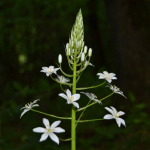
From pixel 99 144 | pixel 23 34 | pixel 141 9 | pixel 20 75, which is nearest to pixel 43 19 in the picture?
pixel 23 34

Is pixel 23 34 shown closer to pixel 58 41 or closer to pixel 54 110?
pixel 58 41

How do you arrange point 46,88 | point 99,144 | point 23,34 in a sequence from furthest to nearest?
1. point 23,34
2. point 99,144
3. point 46,88

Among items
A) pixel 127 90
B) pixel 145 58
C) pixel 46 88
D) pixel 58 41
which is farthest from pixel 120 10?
pixel 58 41

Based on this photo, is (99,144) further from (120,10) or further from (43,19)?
(43,19)

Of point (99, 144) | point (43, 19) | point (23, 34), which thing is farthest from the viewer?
point (23, 34)

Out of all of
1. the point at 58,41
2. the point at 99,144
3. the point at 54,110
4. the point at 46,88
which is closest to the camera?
the point at 46,88

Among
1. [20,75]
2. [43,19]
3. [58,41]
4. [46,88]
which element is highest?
[58,41]

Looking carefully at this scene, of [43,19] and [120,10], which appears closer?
[120,10]

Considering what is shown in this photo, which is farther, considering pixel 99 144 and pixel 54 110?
pixel 54 110

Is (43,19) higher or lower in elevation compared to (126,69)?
higher
